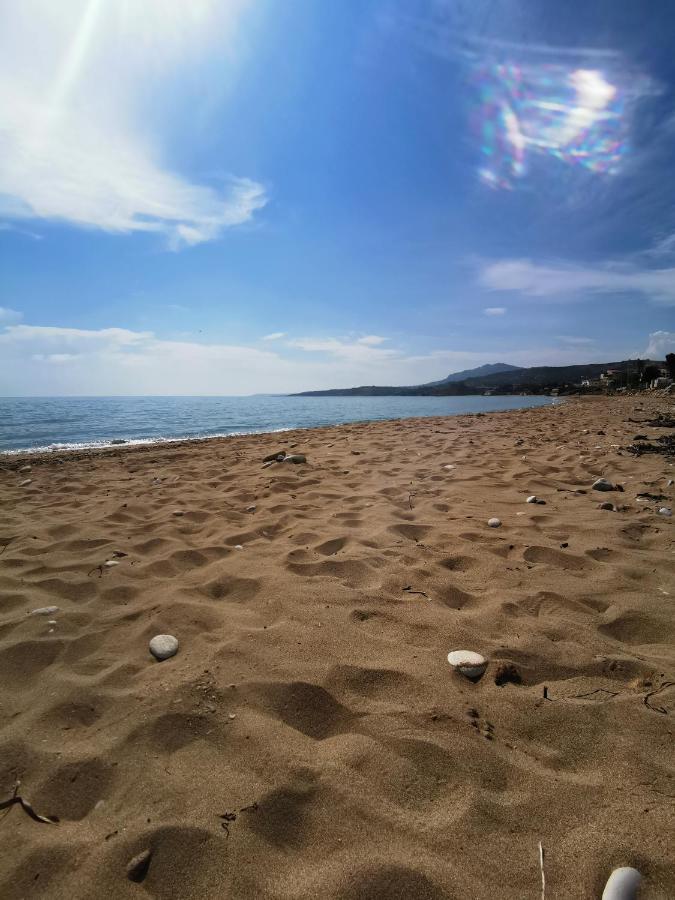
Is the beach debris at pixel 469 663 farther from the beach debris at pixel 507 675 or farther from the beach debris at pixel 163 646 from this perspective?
the beach debris at pixel 163 646

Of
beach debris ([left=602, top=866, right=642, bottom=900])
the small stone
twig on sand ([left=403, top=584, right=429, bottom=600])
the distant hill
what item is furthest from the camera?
the distant hill

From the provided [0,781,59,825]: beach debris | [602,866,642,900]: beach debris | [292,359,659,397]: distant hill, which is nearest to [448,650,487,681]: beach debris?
[602,866,642,900]: beach debris

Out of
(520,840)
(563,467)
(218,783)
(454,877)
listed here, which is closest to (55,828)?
(218,783)

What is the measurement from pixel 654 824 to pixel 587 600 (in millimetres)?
1409

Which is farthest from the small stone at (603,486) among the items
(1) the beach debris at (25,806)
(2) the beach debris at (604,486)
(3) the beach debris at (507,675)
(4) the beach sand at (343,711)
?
(1) the beach debris at (25,806)

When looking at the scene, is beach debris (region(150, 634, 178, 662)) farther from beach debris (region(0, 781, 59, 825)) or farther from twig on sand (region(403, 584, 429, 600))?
twig on sand (region(403, 584, 429, 600))

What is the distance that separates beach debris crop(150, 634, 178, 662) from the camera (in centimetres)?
210

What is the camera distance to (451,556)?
311 centimetres

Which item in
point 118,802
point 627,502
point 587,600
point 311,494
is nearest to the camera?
point 118,802

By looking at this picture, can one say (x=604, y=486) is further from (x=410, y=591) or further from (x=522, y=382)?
(x=522, y=382)

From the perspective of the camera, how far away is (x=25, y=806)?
53.1 inches

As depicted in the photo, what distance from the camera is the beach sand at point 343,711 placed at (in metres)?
1.17

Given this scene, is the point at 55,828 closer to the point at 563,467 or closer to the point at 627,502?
the point at 627,502

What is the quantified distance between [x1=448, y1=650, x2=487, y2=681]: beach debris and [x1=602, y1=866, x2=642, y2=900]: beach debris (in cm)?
82
